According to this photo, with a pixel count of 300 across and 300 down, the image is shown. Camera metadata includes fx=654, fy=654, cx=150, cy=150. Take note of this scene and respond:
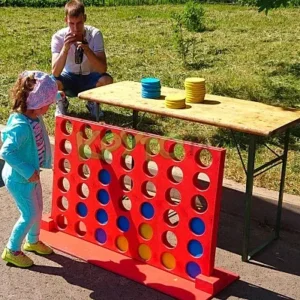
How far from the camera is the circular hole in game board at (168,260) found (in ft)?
13.1

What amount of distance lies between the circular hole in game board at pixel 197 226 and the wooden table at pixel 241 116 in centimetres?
40

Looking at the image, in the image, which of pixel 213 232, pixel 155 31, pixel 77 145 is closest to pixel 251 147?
pixel 213 232

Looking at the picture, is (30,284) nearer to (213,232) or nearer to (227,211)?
(213,232)

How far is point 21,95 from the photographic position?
3.85m

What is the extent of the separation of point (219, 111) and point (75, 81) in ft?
8.99

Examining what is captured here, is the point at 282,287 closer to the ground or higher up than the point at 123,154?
closer to the ground

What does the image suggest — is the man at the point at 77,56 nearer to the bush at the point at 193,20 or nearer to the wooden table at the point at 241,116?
the wooden table at the point at 241,116

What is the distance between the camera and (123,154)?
4.12 metres

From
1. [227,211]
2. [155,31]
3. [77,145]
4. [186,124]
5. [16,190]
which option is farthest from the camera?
[155,31]

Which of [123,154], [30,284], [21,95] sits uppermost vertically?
[21,95]

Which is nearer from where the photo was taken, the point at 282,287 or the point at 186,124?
the point at 282,287

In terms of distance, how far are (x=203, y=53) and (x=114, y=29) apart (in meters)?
3.42

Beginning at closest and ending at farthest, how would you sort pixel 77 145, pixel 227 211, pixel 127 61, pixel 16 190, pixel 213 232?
pixel 213 232 → pixel 16 190 → pixel 77 145 → pixel 227 211 → pixel 127 61

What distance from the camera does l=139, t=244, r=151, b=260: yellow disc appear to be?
13.5ft
